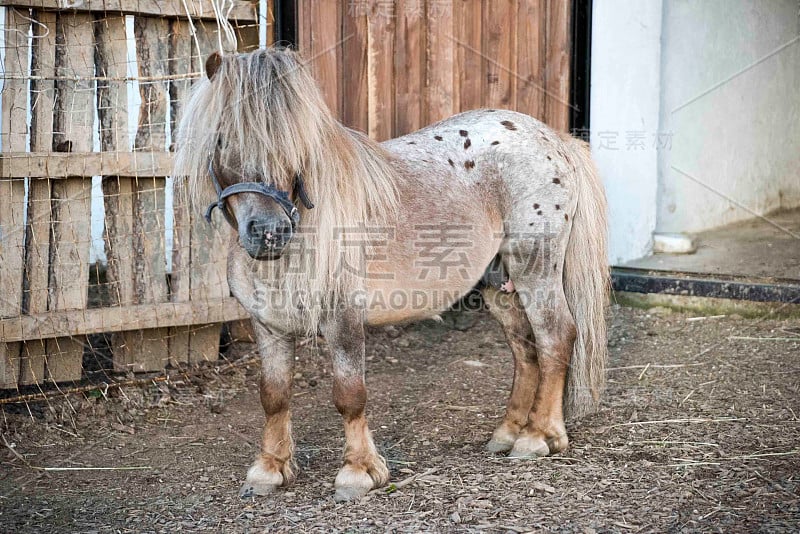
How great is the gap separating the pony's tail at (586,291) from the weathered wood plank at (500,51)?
5.70ft

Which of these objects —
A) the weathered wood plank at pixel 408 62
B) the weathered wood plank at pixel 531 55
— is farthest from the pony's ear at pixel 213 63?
the weathered wood plank at pixel 531 55

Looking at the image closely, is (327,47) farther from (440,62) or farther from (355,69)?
(440,62)

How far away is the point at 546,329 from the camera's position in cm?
403

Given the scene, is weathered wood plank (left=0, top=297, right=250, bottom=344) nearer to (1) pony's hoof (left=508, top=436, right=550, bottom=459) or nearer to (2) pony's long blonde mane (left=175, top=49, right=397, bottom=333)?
(2) pony's long blonde mane (left=175, top=49, right=397, bottom=333)

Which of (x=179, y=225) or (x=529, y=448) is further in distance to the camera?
(x=179, y=225)

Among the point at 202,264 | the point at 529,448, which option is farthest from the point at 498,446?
the point at 202,264

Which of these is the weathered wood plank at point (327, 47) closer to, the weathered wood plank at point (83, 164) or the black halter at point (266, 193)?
the weathered wood plank at point (83, 164)

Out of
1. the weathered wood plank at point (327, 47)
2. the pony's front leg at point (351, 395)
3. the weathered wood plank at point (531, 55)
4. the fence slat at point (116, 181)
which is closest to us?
the pony's front leg at point (351, 395)

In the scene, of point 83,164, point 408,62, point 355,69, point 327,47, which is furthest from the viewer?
point 408,62

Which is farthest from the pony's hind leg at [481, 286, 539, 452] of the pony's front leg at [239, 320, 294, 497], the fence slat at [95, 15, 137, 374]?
the fence slat at [95, 15, 137, 374]

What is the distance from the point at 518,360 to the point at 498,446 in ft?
1.37

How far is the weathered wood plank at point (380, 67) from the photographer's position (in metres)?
5.39

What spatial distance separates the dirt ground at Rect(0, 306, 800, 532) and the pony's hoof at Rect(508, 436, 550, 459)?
6 cm

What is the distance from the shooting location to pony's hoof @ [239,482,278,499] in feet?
11.7
